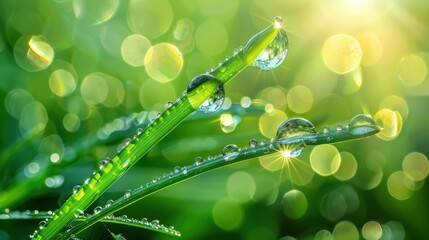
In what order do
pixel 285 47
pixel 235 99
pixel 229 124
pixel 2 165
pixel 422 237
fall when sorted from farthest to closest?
pixel 235 99 < pixel 422 237 < pixel 229 124 < pixel 2 165 < pixel 285 47

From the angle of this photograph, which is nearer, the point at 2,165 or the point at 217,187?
the point at 2,165

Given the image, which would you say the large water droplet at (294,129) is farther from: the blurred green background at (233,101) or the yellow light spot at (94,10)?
the yellow light spot at (94,10)

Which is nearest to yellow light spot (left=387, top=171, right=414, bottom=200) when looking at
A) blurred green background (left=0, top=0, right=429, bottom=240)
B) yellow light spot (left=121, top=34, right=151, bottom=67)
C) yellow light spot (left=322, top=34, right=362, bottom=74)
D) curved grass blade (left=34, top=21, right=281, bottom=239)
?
blurred green background (left=0, top=0, right=429, bottom=240)

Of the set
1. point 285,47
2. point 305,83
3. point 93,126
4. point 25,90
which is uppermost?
point 305,83

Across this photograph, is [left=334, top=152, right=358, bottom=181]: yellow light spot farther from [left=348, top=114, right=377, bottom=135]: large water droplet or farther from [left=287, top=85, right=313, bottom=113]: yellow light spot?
[left=348, top=114, right=377, bottom=135]: large water droplet

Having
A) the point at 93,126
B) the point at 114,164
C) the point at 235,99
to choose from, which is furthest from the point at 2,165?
the point at 235,99

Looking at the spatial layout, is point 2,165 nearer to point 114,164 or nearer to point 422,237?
point 114,164
